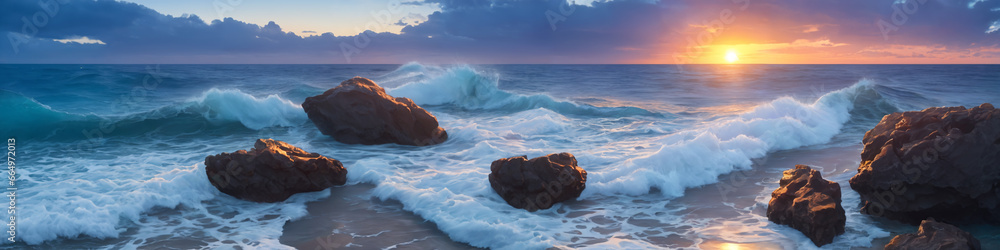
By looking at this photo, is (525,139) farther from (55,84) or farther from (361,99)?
(55,84)

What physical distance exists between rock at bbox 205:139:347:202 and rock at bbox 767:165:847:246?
676 cm

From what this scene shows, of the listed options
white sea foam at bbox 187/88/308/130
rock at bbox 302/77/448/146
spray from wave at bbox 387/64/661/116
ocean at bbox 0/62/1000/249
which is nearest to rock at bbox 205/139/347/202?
ocean at bbox 0/62/1000/249

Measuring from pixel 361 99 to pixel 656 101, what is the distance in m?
16.7

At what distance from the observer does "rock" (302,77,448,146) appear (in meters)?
12.4

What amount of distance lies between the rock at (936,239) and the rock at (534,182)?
153 inches

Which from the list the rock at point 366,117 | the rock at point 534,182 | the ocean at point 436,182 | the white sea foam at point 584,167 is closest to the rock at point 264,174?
the ocean at point 436,182

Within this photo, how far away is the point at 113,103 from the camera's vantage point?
2283 cm

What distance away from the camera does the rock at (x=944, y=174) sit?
21.4 feet

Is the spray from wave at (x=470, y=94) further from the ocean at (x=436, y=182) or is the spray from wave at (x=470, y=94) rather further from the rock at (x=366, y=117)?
the rock at (x=366, y=117)

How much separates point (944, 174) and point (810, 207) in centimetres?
191

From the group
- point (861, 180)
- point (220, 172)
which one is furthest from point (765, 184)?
point (220, 172)

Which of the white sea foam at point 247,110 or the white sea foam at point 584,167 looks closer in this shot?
the white sea foam at point 584,167

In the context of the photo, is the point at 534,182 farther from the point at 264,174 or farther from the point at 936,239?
the point at 936,239

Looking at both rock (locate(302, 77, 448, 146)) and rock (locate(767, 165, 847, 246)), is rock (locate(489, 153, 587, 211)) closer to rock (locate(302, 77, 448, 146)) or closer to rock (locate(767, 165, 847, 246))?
rock (locate(767, 165, 847, 246))
